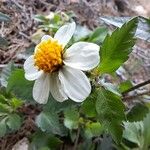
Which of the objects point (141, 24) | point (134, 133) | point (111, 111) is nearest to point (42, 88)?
point (111, 111)

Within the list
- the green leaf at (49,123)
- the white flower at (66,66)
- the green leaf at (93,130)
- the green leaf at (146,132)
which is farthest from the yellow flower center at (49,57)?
the green leaf at (146,132)

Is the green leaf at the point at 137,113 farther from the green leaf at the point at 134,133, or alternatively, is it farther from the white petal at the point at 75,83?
the white petal at the point at 75,83

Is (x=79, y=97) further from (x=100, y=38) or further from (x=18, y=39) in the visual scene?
(x=18, y=39)

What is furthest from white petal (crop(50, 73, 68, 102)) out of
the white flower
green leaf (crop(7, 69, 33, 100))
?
green leaf (crop(7, 69, 33, 100))

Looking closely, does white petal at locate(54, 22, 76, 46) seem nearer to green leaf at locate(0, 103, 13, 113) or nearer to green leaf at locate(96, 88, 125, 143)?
green leaf at locate(96, 88, 125, 143)

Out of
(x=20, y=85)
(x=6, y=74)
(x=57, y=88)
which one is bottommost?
(x=6, y=74)

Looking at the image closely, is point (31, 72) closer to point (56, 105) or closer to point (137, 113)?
point (56, 105)
